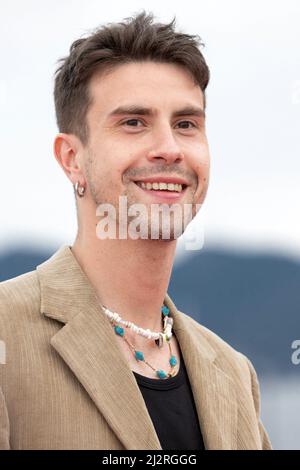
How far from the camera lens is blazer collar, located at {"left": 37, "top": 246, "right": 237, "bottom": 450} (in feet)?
12.2

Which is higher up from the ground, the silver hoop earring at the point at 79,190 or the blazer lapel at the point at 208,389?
the silver hoop earring at the point at 79,190

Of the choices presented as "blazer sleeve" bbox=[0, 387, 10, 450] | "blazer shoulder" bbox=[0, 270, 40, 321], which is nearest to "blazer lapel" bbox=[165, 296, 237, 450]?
"blazer shoulder" bbox=[0, 270, 40, 321]

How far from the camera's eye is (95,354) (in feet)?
12.7

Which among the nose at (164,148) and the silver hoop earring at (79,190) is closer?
the nose at (164,148)

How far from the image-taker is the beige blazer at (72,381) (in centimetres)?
358

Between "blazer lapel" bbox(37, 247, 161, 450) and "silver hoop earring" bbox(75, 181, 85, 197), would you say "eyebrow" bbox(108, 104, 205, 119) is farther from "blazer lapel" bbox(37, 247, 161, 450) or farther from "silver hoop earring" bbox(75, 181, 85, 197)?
"blazer lapel" bbox(37, 247, 161, 450)

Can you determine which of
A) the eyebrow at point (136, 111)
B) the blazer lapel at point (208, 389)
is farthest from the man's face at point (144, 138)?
the blazer lapel at point (208, 389)

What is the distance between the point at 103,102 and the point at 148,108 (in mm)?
286

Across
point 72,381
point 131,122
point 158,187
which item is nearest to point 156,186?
point 158,187

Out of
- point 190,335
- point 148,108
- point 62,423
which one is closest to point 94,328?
point 62,423

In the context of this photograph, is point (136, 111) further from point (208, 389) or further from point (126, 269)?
point (208, 389)

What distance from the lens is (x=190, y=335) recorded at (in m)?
4.65

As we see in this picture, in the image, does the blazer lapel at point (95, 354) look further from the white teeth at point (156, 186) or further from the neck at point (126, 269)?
the white teeth at point (156, 186)

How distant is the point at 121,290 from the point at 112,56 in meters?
1.36
